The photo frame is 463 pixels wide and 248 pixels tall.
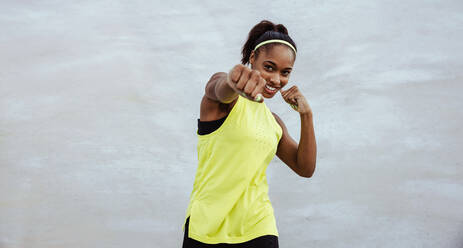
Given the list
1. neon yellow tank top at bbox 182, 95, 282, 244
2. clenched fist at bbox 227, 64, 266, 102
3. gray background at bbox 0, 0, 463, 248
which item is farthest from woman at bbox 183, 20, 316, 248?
gray background at bbox 0, 0, 463, 248

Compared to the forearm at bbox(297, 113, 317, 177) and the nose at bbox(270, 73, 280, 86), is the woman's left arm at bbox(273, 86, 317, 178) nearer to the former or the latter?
the forearm at bbox(297, 113, 317, 177)

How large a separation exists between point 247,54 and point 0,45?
4609 millimetres

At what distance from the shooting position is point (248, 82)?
47.7 inches

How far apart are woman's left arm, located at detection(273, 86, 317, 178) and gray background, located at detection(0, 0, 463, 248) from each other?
7.93 ft

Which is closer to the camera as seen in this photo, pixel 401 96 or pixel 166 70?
pixel 401 96

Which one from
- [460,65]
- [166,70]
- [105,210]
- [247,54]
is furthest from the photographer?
[166,70]

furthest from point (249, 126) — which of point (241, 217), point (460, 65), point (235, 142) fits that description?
point (460, 65)

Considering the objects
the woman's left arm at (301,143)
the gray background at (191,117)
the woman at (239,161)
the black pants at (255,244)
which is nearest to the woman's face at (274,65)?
the woman at (239,161)

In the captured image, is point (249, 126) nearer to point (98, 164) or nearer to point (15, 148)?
point (98, 164)

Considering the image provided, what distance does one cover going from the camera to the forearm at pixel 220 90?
1.46 metres

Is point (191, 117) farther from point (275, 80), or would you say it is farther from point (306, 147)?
point (275, 80)

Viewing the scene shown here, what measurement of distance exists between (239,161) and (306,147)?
11.6 inches

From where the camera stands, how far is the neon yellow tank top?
5.58ft

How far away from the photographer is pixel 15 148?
4.95 metres
